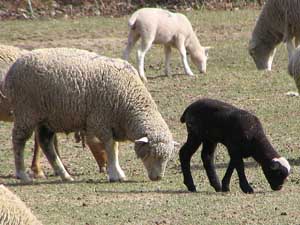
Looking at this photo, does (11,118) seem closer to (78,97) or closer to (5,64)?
(5,64)

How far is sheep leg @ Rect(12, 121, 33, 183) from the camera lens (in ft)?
42.1

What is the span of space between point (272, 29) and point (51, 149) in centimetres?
890

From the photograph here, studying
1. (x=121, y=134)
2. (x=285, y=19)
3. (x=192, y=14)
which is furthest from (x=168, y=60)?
(x=121, y=134)

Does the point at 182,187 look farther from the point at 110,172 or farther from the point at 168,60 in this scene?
the point at 168,60

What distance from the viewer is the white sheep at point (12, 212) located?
8.01 m

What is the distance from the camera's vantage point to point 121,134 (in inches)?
509

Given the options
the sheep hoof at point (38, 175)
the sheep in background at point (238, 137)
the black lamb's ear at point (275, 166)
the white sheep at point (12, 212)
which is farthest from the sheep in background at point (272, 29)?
the white sheep at point (12, 212)

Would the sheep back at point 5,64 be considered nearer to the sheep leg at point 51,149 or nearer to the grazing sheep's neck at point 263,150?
the sheep leg at point 51,149

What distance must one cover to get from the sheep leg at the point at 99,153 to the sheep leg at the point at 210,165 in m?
1.78

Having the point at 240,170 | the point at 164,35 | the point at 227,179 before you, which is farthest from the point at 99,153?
the point at 164,35

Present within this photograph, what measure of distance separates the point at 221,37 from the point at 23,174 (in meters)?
12.4

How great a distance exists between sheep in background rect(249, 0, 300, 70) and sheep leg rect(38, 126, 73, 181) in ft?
26.4

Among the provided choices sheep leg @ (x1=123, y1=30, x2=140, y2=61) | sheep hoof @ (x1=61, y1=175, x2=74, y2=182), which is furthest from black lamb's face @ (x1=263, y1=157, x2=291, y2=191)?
sheep leg @ (x1=123, y1=30, x2=140, y2=61)

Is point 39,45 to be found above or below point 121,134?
below
